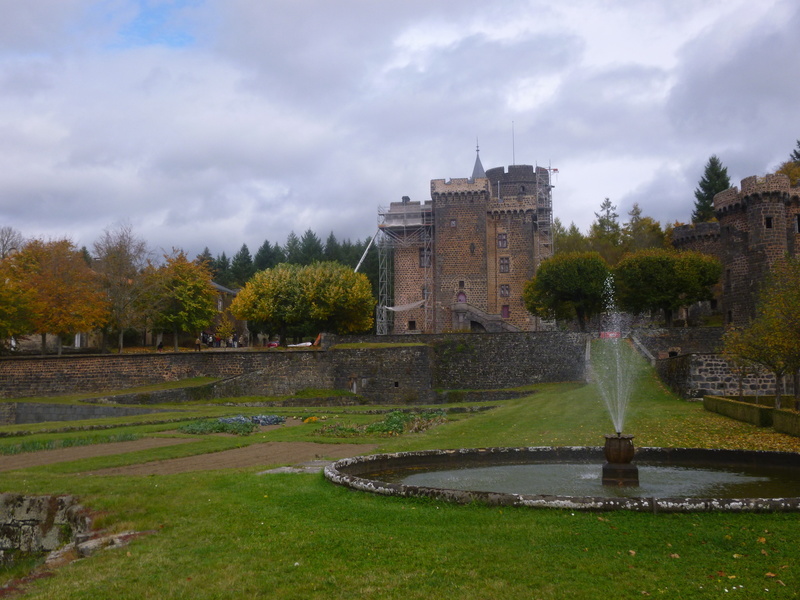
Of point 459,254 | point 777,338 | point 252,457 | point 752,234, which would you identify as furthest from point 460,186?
point 252,457

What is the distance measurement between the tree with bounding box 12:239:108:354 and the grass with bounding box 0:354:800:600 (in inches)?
1406

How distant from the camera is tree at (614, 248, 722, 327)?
156ft

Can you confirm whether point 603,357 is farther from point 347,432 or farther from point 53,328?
point 53,328

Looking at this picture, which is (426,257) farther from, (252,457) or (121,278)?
(252,457)

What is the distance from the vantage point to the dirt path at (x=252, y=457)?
47.0 ft

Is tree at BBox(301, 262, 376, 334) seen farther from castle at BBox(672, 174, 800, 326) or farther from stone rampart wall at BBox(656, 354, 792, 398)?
stone rampart wall at BBox(656, 354, 792, 398)

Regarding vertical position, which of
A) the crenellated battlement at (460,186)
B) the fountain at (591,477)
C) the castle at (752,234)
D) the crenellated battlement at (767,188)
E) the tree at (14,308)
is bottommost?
the fountain at (591,477)

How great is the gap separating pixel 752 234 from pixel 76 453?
43757 millimetres

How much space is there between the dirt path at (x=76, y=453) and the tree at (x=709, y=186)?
2467 inches

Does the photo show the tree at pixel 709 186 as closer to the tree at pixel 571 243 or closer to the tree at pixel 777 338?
the tree at pixel 571 243

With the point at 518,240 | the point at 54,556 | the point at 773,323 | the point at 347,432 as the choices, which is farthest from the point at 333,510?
the point at 518,240

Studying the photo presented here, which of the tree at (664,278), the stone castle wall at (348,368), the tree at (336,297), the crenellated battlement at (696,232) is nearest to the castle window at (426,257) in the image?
the tree at (336,297)

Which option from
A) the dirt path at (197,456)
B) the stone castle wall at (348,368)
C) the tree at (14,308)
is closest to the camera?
the dirt path at (197,456)

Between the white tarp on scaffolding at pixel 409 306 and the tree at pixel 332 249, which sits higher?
the tree at pixel 332 249
